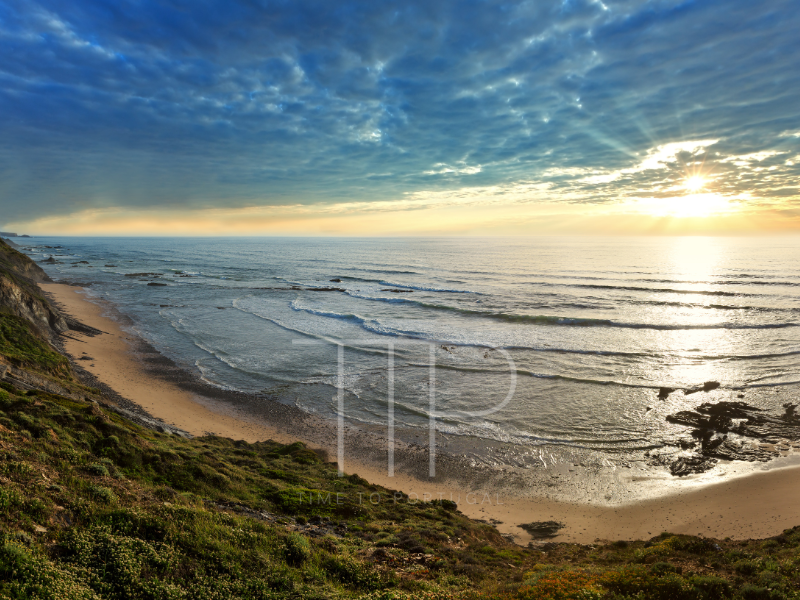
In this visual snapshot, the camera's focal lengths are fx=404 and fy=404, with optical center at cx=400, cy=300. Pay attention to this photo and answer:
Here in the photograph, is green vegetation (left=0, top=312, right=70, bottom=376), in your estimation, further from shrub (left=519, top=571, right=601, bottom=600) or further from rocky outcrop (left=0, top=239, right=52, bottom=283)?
rocky outcrop (left=0, top=239, right=52, bottom=283)

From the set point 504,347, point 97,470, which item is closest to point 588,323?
point 504,347

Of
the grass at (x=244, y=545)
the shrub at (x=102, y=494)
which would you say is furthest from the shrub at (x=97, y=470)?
the shrub at (x=102, y=494)

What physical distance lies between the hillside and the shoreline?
1503 mm

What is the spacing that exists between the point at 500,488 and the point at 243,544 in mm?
Answer: 9612

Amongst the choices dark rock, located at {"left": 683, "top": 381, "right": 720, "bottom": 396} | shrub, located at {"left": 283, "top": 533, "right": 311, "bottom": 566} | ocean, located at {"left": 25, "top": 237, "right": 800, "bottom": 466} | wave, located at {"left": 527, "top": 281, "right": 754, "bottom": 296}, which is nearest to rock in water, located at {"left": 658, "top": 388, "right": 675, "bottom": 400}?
ocean, located at {"left": 25, "top": 237, "right": 800, "bottom": 466}

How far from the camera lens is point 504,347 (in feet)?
98.6

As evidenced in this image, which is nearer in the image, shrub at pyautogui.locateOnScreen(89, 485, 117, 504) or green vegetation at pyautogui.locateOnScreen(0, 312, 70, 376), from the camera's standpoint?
shrub at pyautogui.locateOnScreen(89, 485, 117, 504)

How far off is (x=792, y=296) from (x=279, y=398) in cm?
5663

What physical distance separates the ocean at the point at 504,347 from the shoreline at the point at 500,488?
6.04 ft

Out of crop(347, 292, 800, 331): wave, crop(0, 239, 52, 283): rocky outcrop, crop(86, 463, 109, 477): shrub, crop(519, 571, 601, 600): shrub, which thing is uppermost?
crop(0, 239, 52, 283): rocky outcrop

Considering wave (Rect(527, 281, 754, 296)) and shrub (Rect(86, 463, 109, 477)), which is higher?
wave (Rect(527, 281, 754, 296))

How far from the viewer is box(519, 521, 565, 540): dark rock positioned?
1177 centimetres

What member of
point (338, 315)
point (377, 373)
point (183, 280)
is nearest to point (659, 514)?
point (377, 373)

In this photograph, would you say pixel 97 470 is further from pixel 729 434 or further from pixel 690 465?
pixel 729 434
